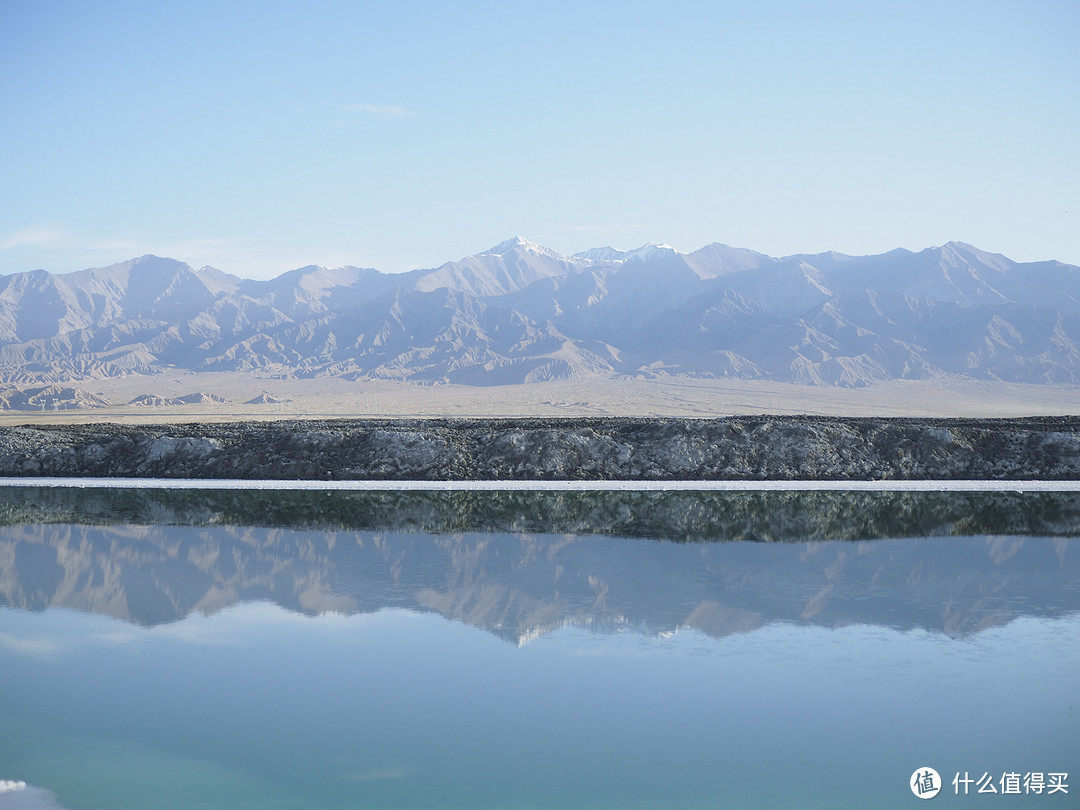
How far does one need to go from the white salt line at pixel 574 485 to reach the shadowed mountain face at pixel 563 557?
0.93 m

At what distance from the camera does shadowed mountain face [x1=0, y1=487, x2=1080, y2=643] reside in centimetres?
1136

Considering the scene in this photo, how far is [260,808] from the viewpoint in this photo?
6.57 m

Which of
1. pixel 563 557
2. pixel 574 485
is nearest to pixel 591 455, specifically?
pixel 574 485

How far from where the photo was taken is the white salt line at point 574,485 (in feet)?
72.5

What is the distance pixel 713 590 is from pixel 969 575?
377 cm

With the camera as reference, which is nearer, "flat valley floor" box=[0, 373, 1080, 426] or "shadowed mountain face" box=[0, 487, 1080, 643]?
"shadowed mountain face" box=[0, 487, 1080, 643]

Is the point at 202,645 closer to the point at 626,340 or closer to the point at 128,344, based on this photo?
the point at 626,340

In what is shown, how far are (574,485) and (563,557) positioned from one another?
8.52 m

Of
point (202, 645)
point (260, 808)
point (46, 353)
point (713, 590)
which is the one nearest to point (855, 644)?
point (713, 590)

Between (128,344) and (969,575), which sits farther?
(128,344)

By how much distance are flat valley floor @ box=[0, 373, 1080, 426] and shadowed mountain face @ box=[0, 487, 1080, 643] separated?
155 feet

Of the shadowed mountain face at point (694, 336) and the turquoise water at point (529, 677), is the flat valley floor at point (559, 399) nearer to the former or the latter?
the shadowed mountain face at point (694, 336)

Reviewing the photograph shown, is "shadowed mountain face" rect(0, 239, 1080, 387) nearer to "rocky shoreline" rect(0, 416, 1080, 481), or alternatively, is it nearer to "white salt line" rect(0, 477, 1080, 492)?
"rocky shoreline" rect(0, 416, 1080, 481)

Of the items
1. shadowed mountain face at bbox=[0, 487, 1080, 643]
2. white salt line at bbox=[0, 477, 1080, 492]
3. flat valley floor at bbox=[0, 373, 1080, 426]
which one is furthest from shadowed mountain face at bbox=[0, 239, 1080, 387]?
shadowed mountain face at bbox=[0, 487, 1080, 643]
